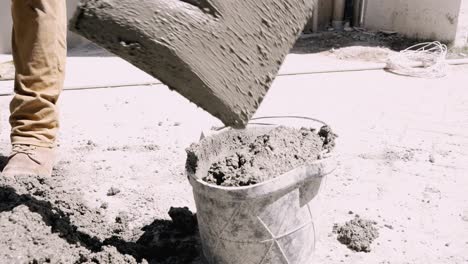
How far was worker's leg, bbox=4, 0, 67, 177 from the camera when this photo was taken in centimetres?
273

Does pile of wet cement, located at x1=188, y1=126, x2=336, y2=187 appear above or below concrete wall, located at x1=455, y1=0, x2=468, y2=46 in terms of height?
above

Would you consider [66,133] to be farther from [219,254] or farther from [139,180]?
[219,254]

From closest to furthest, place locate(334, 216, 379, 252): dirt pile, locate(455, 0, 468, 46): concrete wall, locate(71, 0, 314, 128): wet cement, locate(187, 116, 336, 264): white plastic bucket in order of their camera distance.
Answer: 1. locate(71, 0, 314, 128): wet cement
2. locate(187, 116, 336, 264): white plastic bucket
3. locate(334, 216, 379, 252): dirt pile
4. locate(455, 0, 468, 46): concrete wall

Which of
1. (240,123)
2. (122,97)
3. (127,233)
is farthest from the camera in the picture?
(122,97)

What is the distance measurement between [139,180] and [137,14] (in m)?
1.54

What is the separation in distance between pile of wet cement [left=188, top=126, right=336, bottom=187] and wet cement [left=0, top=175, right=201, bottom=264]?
43 centimetres

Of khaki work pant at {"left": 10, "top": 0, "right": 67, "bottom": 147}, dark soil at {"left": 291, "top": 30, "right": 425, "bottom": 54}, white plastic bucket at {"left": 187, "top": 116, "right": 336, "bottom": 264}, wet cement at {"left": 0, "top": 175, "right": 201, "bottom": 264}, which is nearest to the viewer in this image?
white plastic bucket at {"left": 187, "top": 116, "right": 336, "bottom": 264}

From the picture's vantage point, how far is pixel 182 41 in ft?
5.41

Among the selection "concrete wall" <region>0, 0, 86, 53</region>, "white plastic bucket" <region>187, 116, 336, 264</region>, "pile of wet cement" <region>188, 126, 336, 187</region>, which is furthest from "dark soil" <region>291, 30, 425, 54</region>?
"white plastic bucket" <region>187, 116, 336, 264</region>

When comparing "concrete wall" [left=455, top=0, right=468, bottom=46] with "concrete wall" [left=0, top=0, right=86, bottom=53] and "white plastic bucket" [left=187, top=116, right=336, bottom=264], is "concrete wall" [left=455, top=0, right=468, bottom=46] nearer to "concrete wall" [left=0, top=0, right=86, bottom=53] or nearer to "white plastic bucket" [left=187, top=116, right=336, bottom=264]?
"concrete wall" [left=0, top=0, right=86, bottom=53]

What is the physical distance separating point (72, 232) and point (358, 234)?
4.03 feet

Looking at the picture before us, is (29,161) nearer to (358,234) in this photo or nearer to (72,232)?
(72,232)

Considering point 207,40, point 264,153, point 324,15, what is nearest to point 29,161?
point 264,153

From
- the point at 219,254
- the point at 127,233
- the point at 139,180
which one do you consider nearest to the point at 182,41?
the point at 219,254
